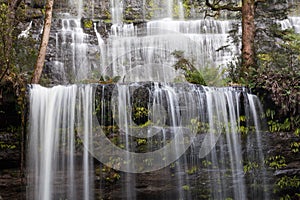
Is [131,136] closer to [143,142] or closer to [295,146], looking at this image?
[143,142]

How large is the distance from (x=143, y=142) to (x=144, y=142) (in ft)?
0.07

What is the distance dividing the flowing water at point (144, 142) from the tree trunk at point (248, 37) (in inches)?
56.9

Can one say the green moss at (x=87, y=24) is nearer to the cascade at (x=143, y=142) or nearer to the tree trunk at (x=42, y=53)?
the tree trunk at (x=42, y=53)

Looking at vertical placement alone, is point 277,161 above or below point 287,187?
above

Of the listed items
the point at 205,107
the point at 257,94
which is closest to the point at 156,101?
the point at 205,107

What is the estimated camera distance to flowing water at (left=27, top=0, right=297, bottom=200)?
6895mm

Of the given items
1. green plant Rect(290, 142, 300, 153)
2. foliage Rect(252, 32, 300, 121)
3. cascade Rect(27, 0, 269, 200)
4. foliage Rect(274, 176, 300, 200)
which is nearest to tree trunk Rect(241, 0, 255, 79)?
foliage Rect(252, 32, 300, 121)

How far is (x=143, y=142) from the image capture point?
703cm

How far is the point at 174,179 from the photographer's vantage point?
23.3 ft

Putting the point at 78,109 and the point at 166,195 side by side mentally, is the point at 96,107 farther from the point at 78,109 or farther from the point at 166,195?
the point at 166,195

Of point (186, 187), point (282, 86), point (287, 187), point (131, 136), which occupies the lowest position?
point (287, 187)

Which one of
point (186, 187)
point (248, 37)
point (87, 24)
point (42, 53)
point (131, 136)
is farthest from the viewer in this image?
point (87, 24)

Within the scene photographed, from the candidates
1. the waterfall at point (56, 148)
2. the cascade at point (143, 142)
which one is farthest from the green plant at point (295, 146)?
the waterfall at point (56, 148)

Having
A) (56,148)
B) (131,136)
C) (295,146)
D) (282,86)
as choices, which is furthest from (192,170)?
(56,148)
